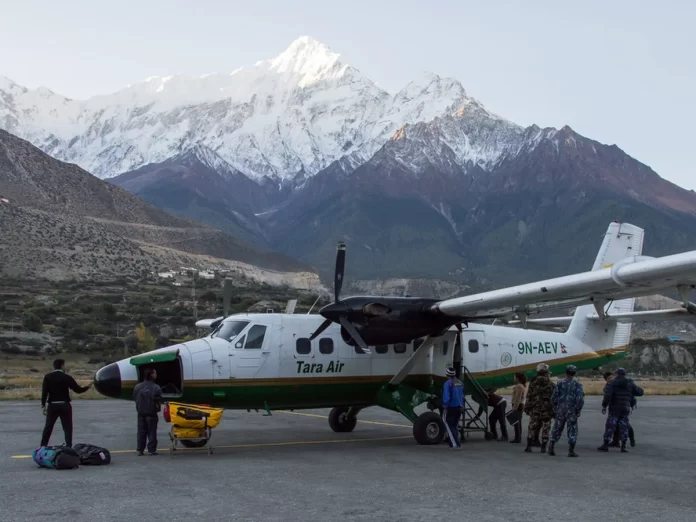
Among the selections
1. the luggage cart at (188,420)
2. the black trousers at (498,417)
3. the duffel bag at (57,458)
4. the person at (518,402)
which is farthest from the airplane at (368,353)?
the duffel bag at (57,458)

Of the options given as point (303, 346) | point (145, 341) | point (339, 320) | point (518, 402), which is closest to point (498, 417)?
point (518, 402)

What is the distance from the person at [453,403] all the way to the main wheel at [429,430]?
0.52 metres

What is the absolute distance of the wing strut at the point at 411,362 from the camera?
2044 cm

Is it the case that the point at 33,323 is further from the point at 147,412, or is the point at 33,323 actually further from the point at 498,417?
the point at 147,412

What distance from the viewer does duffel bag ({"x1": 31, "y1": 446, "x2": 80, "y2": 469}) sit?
14602 mm

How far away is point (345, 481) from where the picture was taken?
45.6ft

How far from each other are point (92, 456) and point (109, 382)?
2.94 m

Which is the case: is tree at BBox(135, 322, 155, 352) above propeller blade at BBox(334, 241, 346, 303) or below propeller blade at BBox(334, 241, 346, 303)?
below

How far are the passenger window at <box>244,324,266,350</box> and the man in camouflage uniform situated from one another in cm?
607

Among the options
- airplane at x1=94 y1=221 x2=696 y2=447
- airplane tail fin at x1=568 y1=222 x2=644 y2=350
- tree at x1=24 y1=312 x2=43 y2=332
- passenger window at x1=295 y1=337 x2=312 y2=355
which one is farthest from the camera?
tree at x1=24 y1=312 x2=43 y2=332

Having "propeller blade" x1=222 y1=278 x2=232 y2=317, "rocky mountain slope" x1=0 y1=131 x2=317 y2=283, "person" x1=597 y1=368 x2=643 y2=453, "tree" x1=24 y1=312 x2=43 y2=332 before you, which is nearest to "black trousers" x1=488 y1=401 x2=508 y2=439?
"person" x1=597 y1=368 x2=643 y2=453

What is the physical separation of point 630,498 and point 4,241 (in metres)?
95.2

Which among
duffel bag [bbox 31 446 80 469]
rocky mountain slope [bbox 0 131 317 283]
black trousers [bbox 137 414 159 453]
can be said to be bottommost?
duffel bag [bbox 31 446 80 469]

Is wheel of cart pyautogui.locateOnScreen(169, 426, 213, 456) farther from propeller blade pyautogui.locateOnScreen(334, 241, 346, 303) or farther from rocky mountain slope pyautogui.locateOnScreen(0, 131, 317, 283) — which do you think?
rocky mountain slope pyautogui.locateOnScreen(0, 131, 317, 283)
